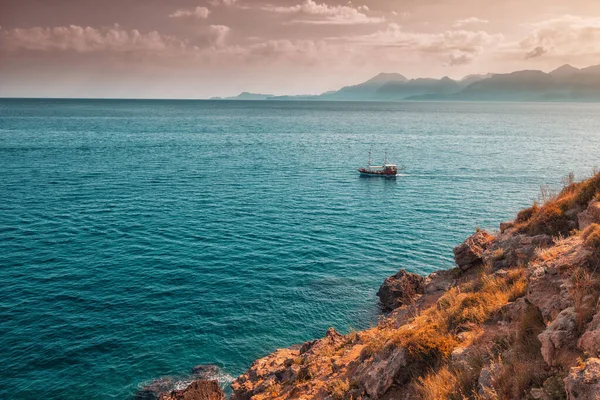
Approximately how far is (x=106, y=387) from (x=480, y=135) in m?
177

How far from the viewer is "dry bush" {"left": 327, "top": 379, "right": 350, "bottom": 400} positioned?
16008 mm

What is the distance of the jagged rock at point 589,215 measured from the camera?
62.4 ft

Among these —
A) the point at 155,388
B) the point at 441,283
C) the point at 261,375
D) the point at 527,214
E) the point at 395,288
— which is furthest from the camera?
the point at 395,288

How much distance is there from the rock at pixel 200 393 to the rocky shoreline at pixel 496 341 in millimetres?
78

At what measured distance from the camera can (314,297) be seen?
41.4 m

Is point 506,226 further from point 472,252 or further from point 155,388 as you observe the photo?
point 155,388

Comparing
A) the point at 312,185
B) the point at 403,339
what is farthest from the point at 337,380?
the point at 312,185

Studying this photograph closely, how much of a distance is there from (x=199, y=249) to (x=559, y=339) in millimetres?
44650

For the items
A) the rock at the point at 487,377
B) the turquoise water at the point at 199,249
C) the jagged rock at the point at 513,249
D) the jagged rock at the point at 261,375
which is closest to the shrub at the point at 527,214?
the jagged rock at the point at 513,249

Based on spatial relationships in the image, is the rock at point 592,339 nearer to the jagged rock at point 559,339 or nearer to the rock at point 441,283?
the jagged rock at point 559,339

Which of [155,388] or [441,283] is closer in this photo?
[441,283]

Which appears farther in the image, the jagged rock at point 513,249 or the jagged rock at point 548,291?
the jagged rock at point 513,249

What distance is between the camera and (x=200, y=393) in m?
24.7

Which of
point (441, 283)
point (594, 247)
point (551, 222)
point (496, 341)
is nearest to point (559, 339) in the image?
point (496, 341)
